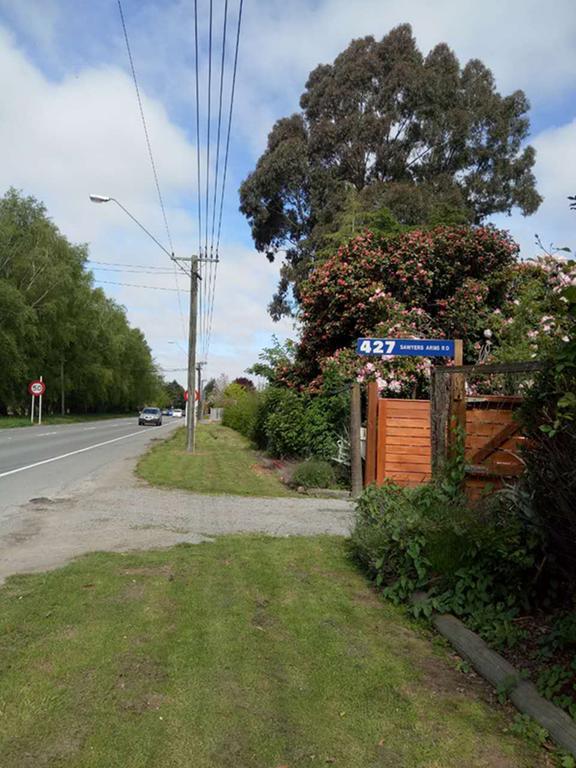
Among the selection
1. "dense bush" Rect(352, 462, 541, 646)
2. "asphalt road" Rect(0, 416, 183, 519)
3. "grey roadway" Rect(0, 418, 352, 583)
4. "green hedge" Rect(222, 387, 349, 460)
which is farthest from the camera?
"green hedge" Rect(222, 387, 349, 460)

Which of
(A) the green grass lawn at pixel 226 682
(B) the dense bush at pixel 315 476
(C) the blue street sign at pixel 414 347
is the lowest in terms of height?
(A) the green grass lawn at pixel 226 682

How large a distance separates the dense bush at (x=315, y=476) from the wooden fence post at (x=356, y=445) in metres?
0.95

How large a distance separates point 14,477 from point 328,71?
2907cm

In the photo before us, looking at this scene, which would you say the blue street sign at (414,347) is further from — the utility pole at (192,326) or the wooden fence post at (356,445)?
the utility pole at (192,326)

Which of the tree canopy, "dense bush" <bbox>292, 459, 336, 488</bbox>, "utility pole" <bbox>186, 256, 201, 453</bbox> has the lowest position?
"dense bush" <bbox>292, 459, 336, 488</bbox>

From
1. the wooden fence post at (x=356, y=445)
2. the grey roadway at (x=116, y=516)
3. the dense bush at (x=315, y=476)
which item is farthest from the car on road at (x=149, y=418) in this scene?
the wooden fence post at (x=356, y=445)

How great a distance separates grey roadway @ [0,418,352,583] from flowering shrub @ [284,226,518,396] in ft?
19.3

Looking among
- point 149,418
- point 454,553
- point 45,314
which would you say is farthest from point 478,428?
point 149,418

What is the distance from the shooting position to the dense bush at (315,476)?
40.4 feet

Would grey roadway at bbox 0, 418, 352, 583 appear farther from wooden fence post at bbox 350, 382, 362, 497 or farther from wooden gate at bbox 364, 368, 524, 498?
wooden gate at bbox 364, 368, 524, 498

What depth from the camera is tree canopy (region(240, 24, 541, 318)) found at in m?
31.5

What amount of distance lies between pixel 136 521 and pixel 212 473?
6.30 meters

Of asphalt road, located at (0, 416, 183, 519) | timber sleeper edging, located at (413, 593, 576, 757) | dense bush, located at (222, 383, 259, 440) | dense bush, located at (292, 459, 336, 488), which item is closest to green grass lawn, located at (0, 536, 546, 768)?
timber sleeper edging, located at (413, 593, 576, 757)

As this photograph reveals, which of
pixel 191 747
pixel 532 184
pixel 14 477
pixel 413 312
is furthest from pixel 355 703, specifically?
pixel 532 184
